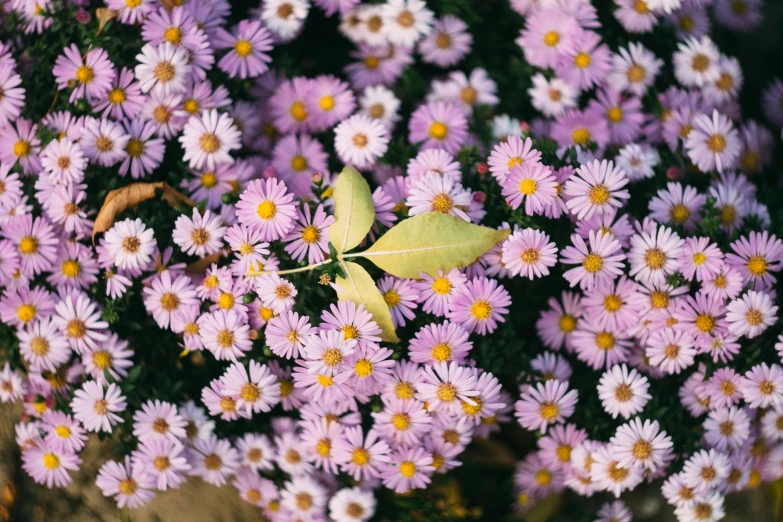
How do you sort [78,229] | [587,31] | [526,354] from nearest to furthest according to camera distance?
[78,229], [526,354], [587,31]

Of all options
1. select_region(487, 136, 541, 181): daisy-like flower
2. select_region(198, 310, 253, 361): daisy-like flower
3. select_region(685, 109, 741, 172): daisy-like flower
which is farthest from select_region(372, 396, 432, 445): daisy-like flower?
select_region(685, 109, 741, 172): daisy-like flower

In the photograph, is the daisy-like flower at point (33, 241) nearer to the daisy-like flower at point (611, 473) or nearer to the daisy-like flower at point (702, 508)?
the daisy-like flower at point (611, 473)

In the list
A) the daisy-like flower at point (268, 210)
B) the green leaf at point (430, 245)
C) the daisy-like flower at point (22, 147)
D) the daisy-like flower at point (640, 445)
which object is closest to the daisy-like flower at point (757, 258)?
the daisy-like flower at point (640, 445)

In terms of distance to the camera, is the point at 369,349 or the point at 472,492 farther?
the point at 472,492

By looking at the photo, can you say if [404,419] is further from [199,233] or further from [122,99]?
[122,99]

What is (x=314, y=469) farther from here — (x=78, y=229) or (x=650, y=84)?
(x=650, y=84)

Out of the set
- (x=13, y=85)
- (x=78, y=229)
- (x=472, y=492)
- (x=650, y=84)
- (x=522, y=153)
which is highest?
(x=650, y=84)

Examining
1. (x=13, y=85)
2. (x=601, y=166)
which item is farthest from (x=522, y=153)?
(x=13, y=85)
